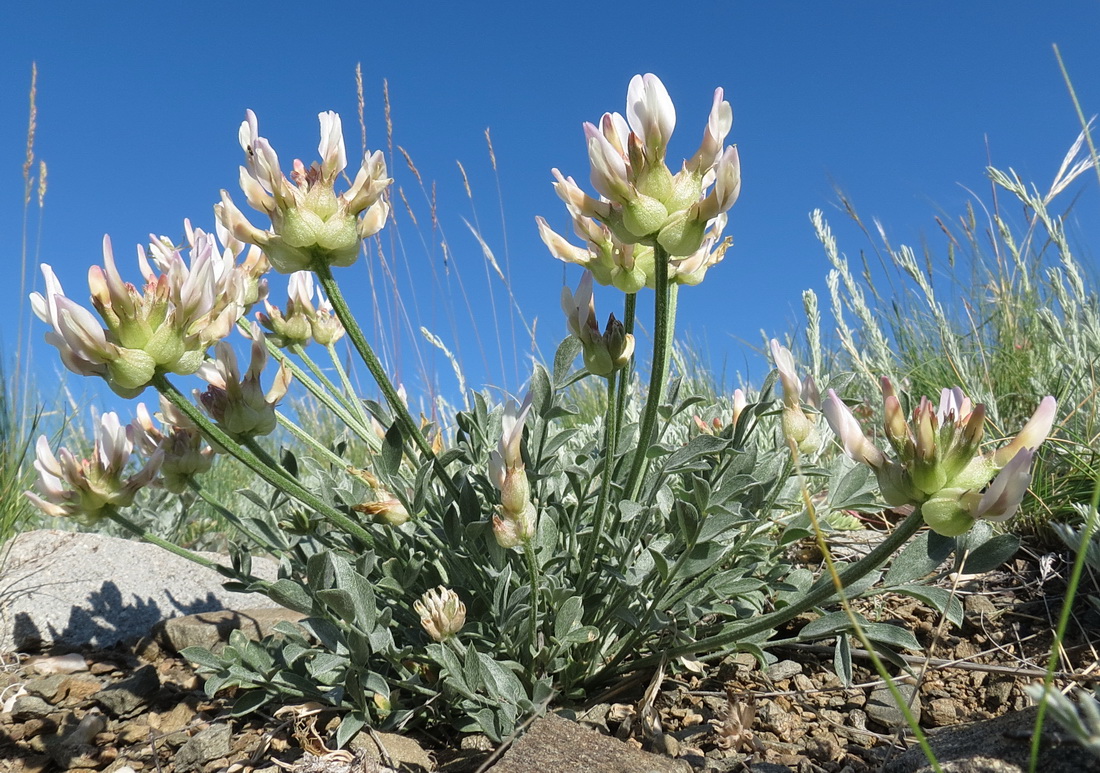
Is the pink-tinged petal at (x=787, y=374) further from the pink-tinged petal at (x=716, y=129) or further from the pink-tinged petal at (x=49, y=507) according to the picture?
the pink-tinged petal at (x=49, y=507)

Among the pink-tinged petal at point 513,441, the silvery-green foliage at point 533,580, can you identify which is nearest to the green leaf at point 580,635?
the silvery-green foliage at point 533,580

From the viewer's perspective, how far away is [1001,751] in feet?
3.66

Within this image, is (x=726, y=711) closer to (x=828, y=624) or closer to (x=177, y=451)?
(x=828, y=624)

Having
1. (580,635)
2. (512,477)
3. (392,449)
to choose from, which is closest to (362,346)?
(392,449)

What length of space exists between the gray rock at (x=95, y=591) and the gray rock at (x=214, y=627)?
327 mm

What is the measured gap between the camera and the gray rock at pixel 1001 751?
1.05 meters

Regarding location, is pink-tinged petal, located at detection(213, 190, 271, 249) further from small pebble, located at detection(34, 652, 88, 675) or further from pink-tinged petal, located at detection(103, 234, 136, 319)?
small pebble, located at detection(34, 652, 88, 675)

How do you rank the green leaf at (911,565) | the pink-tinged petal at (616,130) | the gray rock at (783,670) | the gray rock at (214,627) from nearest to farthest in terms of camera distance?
the pink-tinged petal at (616,130), the green leaf at (911,565), the gray rock at (783,670), the gray rock at (214,627)

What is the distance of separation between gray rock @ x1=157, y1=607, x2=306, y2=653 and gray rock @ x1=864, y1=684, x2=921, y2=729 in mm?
1582

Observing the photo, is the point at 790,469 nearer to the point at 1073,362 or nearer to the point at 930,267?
the point at 1073,362

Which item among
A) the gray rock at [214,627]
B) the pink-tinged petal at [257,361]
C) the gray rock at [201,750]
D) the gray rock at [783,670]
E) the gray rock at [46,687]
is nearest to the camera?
the pink-tinged petal at [257,361]

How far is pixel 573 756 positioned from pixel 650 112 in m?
1.08

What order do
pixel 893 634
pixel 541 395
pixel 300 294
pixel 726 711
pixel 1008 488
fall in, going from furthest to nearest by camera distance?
pixel 300 294 → pixel 726 711 → pixel 541 395 → pixel 893 634 → pixel 1008 488

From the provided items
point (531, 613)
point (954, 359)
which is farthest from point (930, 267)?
point (531, 613)
